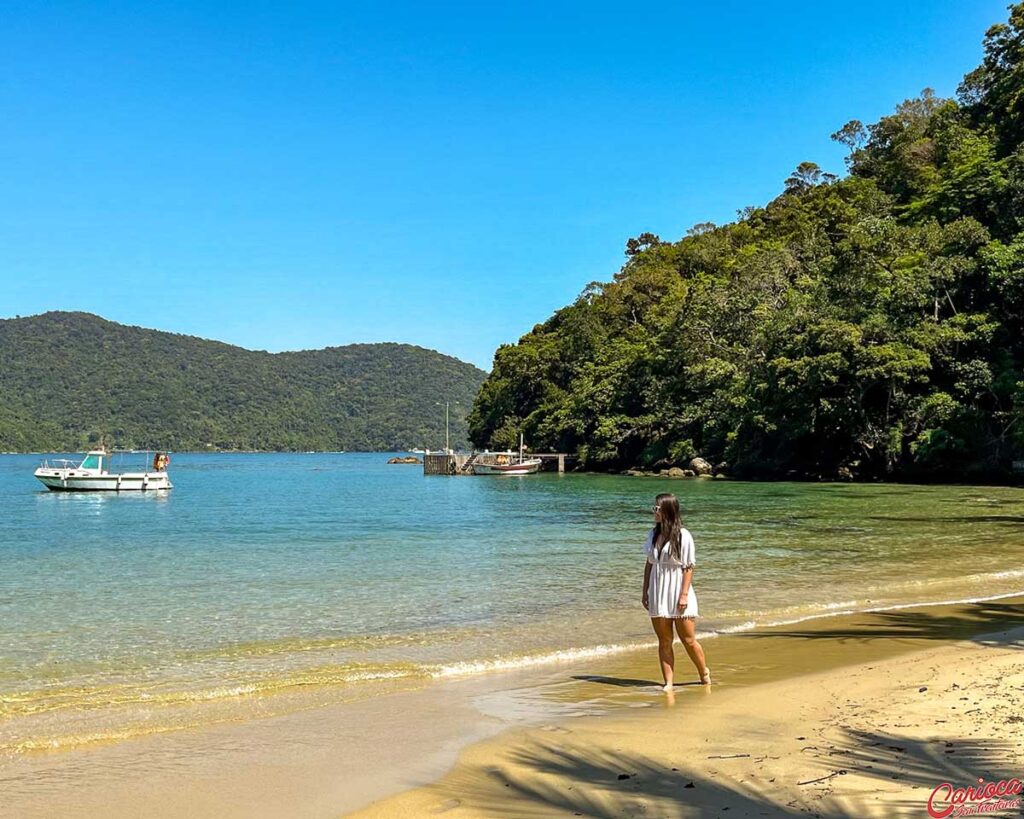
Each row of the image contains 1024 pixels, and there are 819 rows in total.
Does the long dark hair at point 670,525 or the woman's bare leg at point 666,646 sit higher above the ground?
the long dark hair at point 670,525

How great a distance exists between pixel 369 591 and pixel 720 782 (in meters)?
10.3

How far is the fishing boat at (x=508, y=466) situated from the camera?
253 feet

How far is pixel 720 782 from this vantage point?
203 inches

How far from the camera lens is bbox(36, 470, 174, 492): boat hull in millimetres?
54531

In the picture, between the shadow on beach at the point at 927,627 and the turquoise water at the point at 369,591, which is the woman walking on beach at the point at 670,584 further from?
the shadow on beach at the point at 927,627

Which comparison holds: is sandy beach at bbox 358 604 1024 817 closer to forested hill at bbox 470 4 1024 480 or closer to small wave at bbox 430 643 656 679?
small wave at bbox 430 643 656 679

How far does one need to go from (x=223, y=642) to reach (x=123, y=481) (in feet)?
164

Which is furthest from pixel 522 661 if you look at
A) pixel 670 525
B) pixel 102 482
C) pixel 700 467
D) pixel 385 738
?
pixel 700 467

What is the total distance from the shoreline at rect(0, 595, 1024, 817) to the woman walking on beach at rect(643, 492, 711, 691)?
357 millimetres

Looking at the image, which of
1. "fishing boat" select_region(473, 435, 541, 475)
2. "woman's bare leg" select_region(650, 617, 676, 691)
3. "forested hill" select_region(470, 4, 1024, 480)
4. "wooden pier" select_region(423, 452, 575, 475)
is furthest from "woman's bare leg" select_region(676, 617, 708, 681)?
"wooden pier" select_region(423, 452, 575, 475)

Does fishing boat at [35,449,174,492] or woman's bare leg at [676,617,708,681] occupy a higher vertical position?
woman's bare leg at [676,617,708,681]

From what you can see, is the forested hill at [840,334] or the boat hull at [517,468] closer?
the forested hill at [840,334]

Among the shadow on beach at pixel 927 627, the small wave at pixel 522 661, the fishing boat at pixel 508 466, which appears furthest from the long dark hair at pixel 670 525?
the fishing boat at pixel 508 466

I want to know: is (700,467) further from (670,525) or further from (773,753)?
(773,753)
